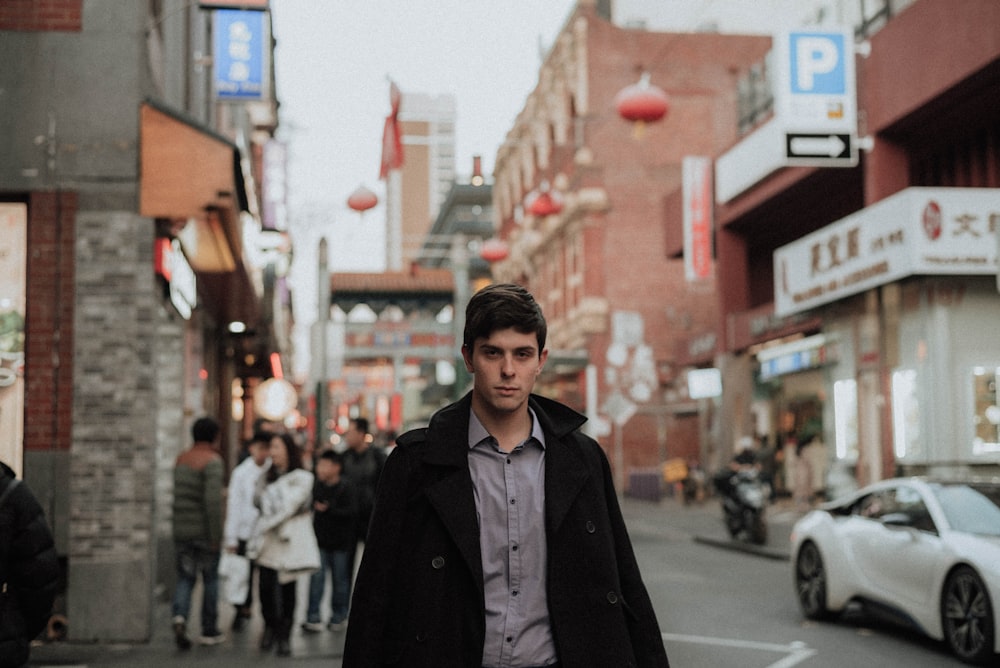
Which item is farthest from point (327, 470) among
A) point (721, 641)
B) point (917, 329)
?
point (917, 329)

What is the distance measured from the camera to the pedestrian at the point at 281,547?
33.6 feet

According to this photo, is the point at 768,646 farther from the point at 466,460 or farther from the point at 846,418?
the point at 846,418

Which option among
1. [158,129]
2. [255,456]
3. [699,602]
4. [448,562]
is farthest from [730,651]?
[448,562]

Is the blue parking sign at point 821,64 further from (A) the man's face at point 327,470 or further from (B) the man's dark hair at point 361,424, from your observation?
(A) the man's face at point 327,470

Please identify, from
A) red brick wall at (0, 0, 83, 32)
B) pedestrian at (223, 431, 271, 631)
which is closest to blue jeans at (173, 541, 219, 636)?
pedestrian at (223, 431, 271, 631)

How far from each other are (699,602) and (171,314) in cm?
696

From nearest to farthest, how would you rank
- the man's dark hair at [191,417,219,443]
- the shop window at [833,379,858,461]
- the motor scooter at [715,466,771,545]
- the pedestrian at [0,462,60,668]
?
the pedestrian at [0,462,60,668] → the man's dark hair at [191,417,219,443] → the motor scooter at [715,466,771,545] → the shop window at [833,379,858,461]

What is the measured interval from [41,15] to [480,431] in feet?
30.9

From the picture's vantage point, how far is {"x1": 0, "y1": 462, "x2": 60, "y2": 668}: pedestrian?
15.4 ft

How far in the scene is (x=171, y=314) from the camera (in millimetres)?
15031

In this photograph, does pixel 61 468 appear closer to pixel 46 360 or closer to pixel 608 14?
pixel 46 360

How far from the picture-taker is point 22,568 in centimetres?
473

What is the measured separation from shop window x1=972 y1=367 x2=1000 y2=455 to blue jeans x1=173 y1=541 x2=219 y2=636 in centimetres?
1311

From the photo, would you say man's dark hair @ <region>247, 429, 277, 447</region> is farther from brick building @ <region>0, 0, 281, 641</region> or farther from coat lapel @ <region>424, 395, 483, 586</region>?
coat lapel @ <region>424, 395, 483, 586</region>
